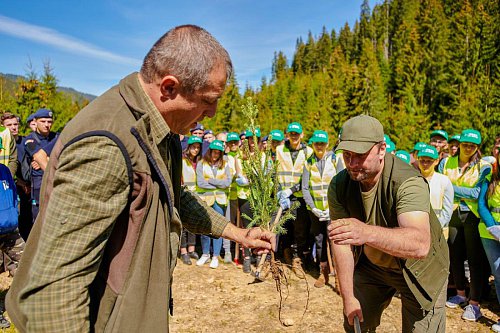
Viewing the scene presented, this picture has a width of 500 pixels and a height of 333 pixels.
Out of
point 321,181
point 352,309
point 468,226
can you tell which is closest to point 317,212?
point 321,181

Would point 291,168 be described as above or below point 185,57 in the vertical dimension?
below

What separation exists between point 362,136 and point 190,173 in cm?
577

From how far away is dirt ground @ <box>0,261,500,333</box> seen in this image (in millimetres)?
5371

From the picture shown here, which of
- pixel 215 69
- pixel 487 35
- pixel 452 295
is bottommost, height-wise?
pixel 452 295

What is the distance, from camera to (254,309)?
19.5 ft

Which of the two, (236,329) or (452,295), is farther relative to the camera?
(452,295)

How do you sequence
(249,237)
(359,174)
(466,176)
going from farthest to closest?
(466,176)
(359,174)
(249,237)

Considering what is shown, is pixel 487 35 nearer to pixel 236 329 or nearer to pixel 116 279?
pixel 236 329

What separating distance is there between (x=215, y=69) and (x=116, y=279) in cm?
104

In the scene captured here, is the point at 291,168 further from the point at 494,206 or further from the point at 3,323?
the point at 3,323

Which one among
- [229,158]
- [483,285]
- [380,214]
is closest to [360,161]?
[380,214]

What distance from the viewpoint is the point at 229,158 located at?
843 centimetres

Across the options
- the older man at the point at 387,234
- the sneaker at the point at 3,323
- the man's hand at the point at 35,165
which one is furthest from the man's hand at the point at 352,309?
the man's hand at the point at 35,165

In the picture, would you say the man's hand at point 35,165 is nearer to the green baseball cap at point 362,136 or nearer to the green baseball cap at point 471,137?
the green baseball cap at point 362,136
